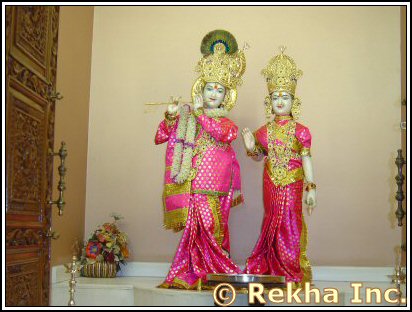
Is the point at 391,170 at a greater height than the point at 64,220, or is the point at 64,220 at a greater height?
the point at 391,170

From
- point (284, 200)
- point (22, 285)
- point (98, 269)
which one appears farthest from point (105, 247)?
point (22, 285)

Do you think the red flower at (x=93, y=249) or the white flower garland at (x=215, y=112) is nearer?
the white flower garland at (x=215, y=112)

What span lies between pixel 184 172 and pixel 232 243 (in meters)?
1.34

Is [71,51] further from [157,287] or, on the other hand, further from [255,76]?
[157,287]

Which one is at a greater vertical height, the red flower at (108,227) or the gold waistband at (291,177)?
the gold waistband at (291,177)

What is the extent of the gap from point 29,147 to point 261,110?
311 centimetres

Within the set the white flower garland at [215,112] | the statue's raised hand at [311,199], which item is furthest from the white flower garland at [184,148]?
the statue's raised hand at [311,199]

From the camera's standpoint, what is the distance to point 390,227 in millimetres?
5578

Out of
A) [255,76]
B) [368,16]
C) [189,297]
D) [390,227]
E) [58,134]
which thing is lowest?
[189,297]

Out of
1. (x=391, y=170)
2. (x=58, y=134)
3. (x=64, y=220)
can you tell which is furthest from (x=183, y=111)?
(x=391, y=170)

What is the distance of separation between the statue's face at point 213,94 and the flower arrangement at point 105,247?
4.98 feet

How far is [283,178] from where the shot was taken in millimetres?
4836

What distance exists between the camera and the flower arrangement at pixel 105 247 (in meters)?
5.38

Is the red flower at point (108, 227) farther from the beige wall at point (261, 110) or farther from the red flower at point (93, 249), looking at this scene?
the beige wall at point (261, 110)
